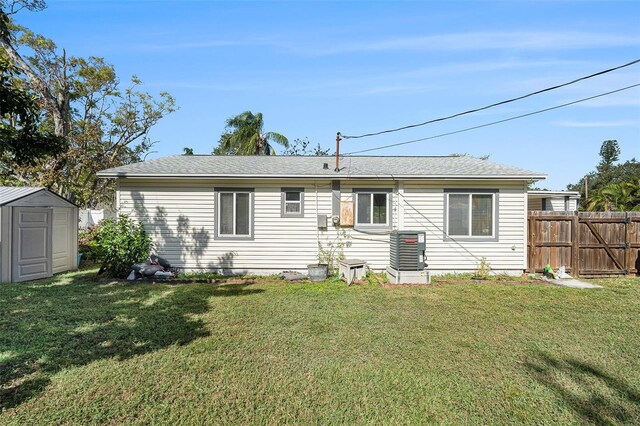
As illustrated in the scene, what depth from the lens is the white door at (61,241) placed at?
912 cm

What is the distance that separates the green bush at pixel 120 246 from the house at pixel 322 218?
0.43m

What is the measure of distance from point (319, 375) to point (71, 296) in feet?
19.7

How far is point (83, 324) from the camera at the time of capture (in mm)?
4984

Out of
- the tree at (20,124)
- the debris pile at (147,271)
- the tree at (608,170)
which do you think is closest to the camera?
the tree at (20,124)

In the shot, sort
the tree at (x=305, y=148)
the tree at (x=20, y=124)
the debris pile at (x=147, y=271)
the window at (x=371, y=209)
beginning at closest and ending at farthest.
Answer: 1. the tree at (x=20, y=124)
2. the debris pile at (x=147, y=271)
3. the window at (x=371, y=209)
4. the tree at (x=305, y=148)

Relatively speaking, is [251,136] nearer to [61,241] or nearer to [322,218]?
[61,241]

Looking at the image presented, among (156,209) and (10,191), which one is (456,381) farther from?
(10,191)

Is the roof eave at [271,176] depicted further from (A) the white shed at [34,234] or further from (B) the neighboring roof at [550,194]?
(B) the neighboring roof at [550,194]

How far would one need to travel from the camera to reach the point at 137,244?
8.45 metres

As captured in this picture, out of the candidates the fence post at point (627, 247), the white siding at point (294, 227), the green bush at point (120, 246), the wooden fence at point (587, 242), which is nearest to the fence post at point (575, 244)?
the wooden fence at point (587, 242)

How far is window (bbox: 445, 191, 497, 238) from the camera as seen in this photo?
898 centimetres

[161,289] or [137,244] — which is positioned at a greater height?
[137,244]

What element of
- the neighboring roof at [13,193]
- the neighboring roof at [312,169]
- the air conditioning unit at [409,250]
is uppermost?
the neighboring roof at [312,169]

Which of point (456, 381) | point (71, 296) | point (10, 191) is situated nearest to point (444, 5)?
point (456, 381)
